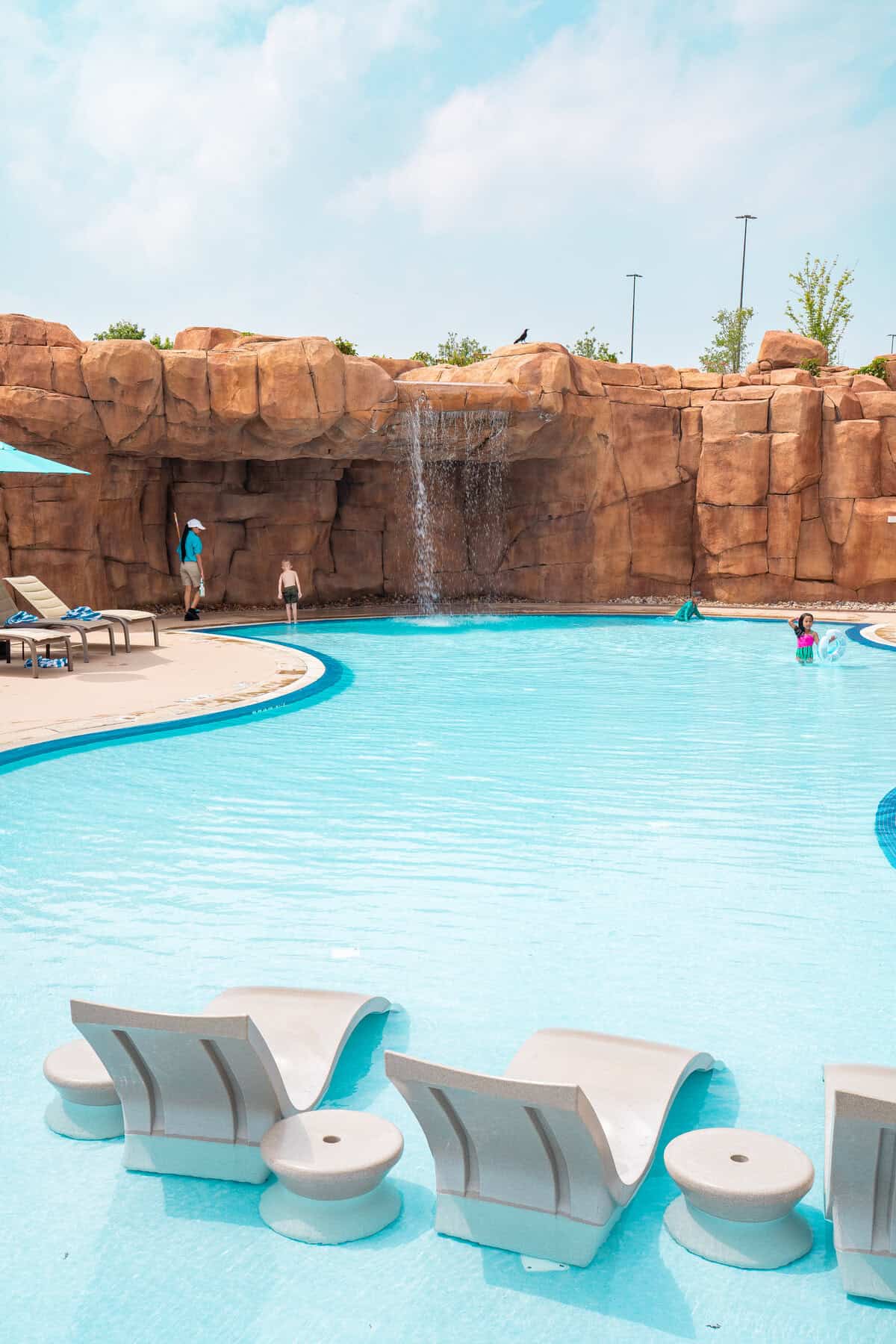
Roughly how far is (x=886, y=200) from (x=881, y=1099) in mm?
38177

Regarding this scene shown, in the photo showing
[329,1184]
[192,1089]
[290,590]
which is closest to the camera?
[329,1184]

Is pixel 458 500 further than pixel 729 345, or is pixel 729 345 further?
pixel 729 345

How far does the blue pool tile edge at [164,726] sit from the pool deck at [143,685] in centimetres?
3

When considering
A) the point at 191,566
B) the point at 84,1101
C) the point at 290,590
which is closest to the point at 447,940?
the point at 84,1101

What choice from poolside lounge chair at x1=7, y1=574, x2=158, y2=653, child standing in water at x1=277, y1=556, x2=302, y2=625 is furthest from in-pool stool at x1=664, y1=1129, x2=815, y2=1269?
child standing in water at x1=277, y1=556, x2=302, y2=625

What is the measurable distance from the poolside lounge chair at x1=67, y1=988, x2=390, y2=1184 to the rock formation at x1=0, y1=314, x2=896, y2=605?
13931 millimetres

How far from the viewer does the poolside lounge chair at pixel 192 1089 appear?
102 inches

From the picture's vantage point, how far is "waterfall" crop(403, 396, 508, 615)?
18.3 m

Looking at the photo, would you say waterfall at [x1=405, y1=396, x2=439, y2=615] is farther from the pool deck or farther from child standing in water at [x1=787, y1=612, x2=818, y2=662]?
child standing in water at [x1=787, y1=612, x2=818, y2=662]

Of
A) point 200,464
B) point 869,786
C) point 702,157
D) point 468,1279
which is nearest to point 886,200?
point 702,157

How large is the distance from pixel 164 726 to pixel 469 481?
42.1 feet

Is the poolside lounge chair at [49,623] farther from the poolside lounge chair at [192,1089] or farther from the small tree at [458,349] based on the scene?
the small tree at [458,349]

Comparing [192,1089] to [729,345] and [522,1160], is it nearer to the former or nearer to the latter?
[522,1160]

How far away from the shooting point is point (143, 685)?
10000 mm
